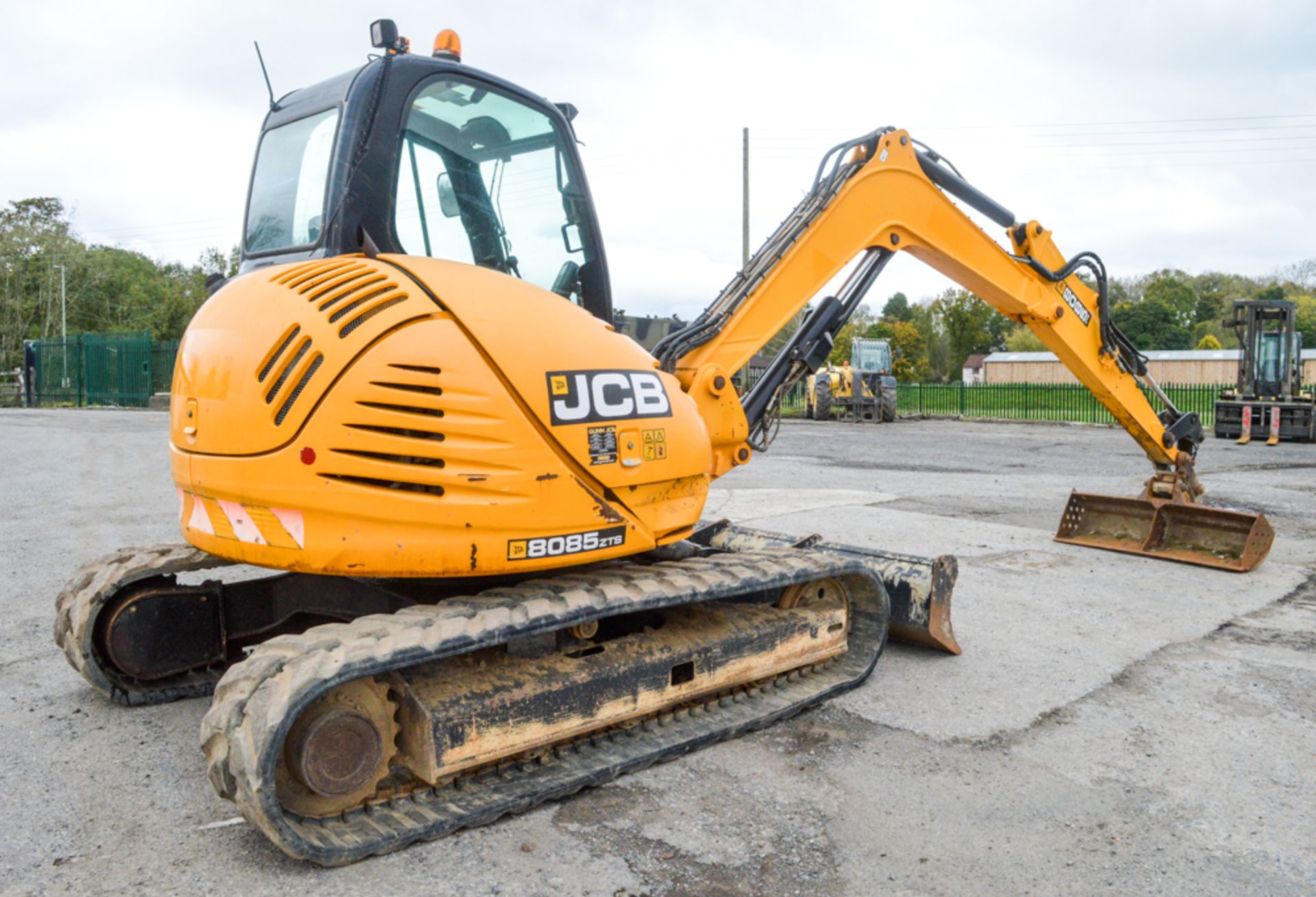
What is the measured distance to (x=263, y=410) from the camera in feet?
10.6

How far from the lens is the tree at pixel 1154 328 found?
6881 cm

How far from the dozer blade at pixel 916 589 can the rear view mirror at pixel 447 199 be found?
2.48 m

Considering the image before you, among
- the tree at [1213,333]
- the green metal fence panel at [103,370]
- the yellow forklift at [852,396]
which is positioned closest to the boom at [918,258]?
the yellow forklift at [852,396]

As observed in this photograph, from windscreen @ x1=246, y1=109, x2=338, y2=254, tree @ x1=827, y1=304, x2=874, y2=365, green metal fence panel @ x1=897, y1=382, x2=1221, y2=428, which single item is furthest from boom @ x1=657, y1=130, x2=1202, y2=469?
tree @ x1=827, y1=304, x2=874, y2=365

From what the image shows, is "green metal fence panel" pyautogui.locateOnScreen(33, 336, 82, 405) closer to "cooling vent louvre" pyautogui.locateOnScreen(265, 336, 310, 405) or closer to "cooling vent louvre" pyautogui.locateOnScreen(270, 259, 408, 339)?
"cooling vent louvre" pyautogui.locateOnScreen(270, 259, 408, 339)

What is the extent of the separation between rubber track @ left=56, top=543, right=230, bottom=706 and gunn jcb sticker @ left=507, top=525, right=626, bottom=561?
1.48 metres

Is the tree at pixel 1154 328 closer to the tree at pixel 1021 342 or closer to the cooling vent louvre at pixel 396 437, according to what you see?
the tree at pixel 1021 342

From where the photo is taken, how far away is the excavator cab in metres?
3.73

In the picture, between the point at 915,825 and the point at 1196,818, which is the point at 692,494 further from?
the point at 1196,818

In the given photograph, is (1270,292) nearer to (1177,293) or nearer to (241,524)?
(1177,293)

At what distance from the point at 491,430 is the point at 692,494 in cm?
104

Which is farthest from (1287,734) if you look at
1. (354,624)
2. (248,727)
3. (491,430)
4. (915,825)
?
(248,727)

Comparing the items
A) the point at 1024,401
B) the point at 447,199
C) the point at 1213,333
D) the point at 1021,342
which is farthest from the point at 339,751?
the point at 1213,333

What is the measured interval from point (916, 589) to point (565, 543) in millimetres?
2259
